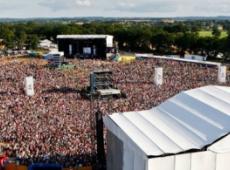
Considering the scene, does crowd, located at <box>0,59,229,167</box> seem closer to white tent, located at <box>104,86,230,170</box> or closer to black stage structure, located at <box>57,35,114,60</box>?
white tent, located at <box>104,86,230,170</box>

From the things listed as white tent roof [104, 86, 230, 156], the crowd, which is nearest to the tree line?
the crowd

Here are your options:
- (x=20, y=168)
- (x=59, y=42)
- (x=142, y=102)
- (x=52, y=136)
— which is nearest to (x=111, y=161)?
(x=20, y=168)

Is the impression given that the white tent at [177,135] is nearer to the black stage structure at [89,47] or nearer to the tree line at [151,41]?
the black stage structure at [89,47]

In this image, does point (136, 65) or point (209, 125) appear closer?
point (209, 125)

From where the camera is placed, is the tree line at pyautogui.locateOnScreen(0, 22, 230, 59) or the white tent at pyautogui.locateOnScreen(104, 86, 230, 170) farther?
the tree line at pyautogui.locateOnScreen(0, 22, 230, 59)

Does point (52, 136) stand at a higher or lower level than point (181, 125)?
lower

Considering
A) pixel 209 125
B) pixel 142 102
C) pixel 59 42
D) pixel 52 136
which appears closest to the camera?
pixel 209 125

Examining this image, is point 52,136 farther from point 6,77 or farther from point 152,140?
point 6,77

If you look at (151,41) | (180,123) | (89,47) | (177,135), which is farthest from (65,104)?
(151,41)
